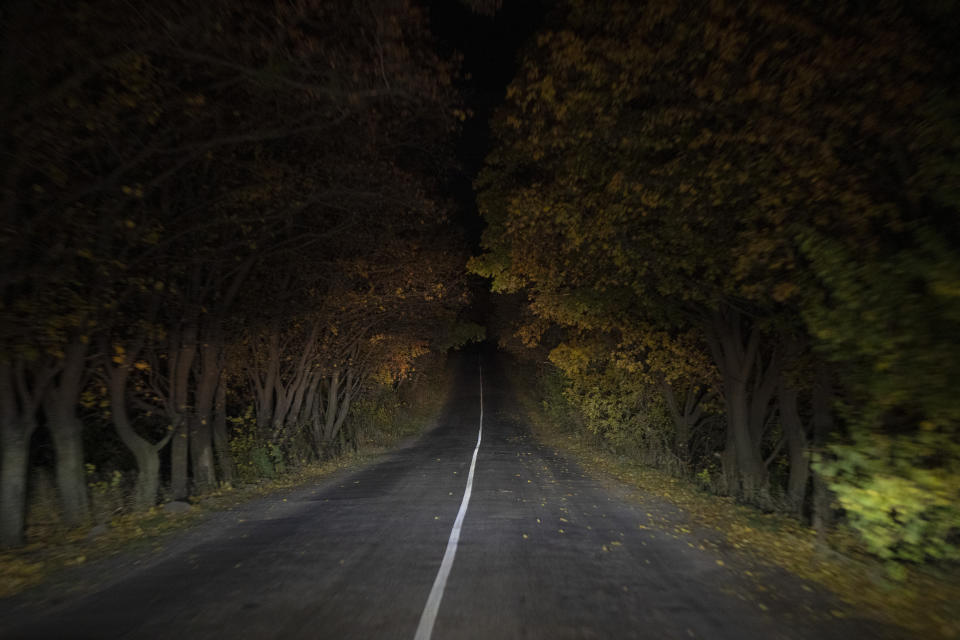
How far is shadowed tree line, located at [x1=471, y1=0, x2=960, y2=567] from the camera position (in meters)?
5.05

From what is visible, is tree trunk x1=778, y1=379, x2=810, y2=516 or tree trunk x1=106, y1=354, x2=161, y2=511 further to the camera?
tree trunk x1=778, y1=379, x2=810, y2=516

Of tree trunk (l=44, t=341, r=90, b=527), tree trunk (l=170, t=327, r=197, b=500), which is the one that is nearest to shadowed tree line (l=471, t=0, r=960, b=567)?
tree trunk (l=170, t=327, r=197, b=500)

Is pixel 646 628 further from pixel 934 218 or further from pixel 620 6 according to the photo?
pixel 620 6

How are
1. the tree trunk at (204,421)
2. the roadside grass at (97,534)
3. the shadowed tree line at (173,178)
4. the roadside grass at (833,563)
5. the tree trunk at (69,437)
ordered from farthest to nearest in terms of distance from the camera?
the tree trunk at (204,421)
the tree trunk at (69,437)
the shadowed tree line at (173,178)
the roadside grass at (97,534)
the roadside grass at (833,563)

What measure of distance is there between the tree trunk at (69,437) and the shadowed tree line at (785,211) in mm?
7987

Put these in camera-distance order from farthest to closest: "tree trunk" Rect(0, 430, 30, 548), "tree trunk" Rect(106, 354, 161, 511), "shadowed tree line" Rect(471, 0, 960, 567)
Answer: "tree trunk" Rect(106, 354, 161, 511) → "tree trunk" Rect(0, 430, 30, 548) → "shadowed tree line" Rect(471, 0, 960, 567)

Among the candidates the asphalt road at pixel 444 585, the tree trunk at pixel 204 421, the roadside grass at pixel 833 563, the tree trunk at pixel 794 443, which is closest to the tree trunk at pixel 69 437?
the asphalt road at pixel 444 585

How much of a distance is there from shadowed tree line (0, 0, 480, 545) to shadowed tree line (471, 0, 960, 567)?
262 cm

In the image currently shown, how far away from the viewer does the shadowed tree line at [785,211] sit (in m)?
5.05

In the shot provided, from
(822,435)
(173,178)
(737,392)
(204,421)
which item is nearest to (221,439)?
(204,421)

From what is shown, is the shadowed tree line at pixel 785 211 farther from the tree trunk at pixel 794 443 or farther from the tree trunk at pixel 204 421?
the tree trunk at pixel 204 421

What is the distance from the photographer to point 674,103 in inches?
323

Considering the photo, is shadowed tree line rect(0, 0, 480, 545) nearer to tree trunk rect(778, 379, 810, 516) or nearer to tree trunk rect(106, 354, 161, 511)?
tree trunk rect(106, 354, 161, 511)

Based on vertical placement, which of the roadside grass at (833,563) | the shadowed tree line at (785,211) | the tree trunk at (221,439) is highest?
the shadowed tree line at (785,211)
